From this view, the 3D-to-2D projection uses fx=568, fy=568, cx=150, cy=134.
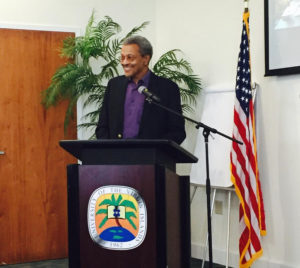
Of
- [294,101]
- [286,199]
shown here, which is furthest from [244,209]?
[294,101]

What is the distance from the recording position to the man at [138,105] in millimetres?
3199

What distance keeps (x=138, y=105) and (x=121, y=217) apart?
1012 millimetres

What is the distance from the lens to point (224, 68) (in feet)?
14.5

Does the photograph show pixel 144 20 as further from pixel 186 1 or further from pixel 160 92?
pixel 160 92

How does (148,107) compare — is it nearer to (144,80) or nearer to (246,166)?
(144,80)

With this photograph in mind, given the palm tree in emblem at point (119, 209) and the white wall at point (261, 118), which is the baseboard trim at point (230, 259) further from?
the palm tree in emblem at point (119, 209)

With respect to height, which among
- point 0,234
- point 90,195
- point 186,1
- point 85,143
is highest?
point 186,1

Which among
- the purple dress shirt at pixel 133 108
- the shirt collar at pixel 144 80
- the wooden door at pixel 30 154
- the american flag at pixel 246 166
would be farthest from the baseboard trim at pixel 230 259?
the shirt collar at pixel 144 80

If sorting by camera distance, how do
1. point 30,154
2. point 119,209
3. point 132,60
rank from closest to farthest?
point 119,209, point 132,60, point 30,154

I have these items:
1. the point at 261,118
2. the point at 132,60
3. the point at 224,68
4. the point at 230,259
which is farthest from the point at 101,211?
the point at 224,68

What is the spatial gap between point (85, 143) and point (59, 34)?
8.11ft

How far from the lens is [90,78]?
4.46m

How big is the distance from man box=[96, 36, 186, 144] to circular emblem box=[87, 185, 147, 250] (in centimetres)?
74

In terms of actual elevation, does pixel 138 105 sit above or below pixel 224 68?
below
